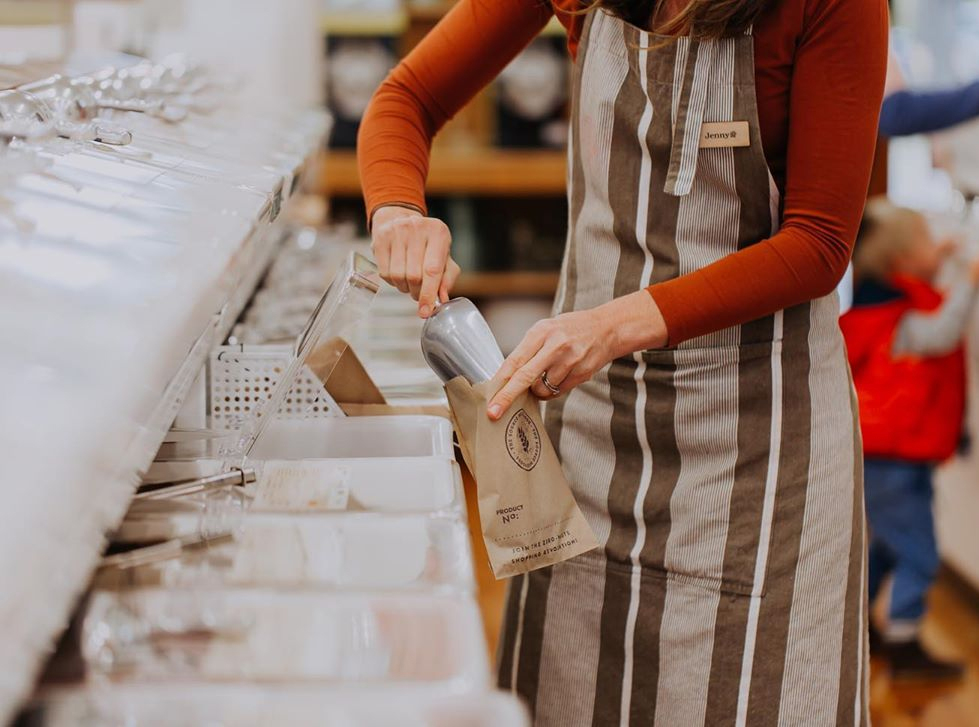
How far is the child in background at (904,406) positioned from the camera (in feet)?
9.46

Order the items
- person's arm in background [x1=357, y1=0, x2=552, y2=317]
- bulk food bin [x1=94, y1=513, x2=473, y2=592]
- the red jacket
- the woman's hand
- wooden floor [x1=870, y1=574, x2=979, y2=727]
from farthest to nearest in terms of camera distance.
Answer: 1. the red jacket
2. wooden floor [x1=870, y1=574, x2=979, y2=727]
3. person's arm in background [x1=357, y1=0, x2=552, y2=317]
4. the woman's hand
5. bulk food bin [x1=94, y1=513, x2=473, y2=592]

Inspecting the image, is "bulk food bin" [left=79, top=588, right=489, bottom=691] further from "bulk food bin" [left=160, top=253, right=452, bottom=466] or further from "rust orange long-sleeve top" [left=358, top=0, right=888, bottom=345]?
"rust orange long-sleeve top" [left=358, top=0, right=888, bottom=345]

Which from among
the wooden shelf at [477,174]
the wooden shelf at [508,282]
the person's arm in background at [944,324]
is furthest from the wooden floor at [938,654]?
the wooden shelf at [477,174]

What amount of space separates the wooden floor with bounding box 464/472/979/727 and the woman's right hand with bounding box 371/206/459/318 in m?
1.41

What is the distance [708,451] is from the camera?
1.27m

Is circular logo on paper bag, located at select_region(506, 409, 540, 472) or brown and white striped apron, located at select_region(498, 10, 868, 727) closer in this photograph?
circular logo on paper bag, located at select_region(506, 409, 540, 472)

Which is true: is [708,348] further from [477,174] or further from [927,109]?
[477,174]

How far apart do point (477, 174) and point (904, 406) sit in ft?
6.44

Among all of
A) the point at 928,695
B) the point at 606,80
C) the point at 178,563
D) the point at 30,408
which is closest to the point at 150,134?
the point at 606,80

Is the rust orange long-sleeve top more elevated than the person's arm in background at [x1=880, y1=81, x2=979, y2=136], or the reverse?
the person's arm in background at [x1=880, y1=81, x2=979, y2=136]

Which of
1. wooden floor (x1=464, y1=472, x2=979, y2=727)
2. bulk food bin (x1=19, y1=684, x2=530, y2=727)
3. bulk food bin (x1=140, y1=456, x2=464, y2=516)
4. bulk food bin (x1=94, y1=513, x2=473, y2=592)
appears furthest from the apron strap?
wooden floor (x1=464, y1=472, x2=979, y2=727)

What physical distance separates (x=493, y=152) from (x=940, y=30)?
1.61 m

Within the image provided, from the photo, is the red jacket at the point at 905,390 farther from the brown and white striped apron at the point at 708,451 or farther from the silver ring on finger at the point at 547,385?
the silver ring on finger at the point at 547,385

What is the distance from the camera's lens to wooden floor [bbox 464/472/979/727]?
271 cm
